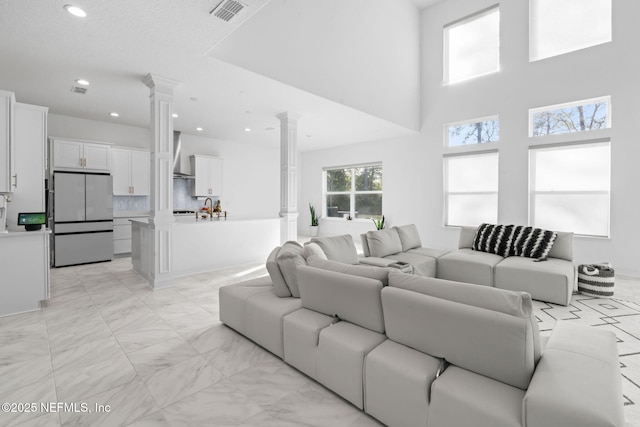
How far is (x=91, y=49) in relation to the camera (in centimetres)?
327

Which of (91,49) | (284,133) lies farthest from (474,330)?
(284,133)

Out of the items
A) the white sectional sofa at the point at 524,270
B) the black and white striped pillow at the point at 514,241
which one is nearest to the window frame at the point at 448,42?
the black and white striped pillow at the point at 514,241

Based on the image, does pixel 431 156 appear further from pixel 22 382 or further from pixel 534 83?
pixel 22 382

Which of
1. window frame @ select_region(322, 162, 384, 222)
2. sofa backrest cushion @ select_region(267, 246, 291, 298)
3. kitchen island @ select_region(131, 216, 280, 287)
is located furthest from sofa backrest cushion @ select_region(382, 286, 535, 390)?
window frame @ select_region(322, 162, 384, 222)

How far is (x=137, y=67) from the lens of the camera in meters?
3.71

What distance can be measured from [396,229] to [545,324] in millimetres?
2186

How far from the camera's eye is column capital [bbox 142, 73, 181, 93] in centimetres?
394

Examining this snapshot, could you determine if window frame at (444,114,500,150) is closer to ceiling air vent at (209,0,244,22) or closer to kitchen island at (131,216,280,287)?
kitchen island at (131,216,280,287)

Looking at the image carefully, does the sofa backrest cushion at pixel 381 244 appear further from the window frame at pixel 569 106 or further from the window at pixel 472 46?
the window at pixel 472 46

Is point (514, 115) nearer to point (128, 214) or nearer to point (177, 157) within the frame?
point (177, 157)

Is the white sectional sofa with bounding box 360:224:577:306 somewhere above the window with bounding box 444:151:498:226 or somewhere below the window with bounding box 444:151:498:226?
below

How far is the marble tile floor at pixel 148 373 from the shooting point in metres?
1.70

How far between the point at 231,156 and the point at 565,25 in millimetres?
7464

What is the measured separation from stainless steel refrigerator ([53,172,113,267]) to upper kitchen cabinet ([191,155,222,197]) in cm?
184
